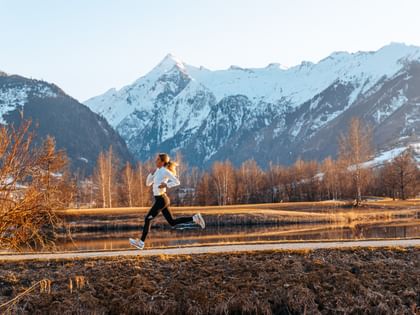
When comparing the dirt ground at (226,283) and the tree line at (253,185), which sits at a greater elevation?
the tree line at (253,185)

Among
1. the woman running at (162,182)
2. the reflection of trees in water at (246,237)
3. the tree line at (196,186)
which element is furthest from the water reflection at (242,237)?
the woman running at (162,182)

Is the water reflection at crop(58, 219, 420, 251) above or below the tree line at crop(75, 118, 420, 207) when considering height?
below

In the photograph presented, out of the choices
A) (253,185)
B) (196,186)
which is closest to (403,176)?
(253,185)

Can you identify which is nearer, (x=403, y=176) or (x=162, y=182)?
(x=162, y=182)

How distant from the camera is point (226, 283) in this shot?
17.4 meters

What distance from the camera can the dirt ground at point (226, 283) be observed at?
16281 millimetres

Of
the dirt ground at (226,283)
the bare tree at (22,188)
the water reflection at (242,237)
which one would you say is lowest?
Result: the water reflection at (242,237)

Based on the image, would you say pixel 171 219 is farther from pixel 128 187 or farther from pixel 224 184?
pixel 224 184

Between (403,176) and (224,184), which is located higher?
(403,176)

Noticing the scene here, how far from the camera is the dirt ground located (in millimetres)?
16281

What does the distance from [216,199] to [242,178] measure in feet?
57.5

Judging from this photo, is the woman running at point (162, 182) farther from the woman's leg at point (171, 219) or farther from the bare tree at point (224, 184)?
the bare tree at point (224, 184)

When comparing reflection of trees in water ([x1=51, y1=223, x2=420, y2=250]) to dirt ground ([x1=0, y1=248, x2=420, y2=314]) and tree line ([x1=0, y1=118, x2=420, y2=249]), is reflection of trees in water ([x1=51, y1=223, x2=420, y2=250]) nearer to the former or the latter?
tree line ([x1=0, y1=118, x2=420, y2=249])

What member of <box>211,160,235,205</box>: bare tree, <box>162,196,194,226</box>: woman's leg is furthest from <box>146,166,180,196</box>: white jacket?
<box>211,160,235,205</box>: bare tree
